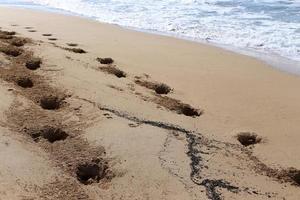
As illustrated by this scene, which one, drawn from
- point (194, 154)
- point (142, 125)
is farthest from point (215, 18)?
point (194, 154)

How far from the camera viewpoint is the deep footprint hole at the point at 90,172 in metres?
2.98

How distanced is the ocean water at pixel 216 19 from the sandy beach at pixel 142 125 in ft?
2.91

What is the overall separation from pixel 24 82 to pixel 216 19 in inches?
189

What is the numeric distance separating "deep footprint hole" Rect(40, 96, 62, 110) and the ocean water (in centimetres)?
305

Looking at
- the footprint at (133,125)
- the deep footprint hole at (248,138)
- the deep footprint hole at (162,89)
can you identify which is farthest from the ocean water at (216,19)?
the footprint at (133,125)

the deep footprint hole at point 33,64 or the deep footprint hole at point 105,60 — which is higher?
the deep footprint hole at point 33,64

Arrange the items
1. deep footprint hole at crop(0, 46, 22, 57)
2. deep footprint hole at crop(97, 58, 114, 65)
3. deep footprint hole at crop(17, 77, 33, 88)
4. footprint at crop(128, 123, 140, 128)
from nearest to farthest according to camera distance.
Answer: footprint at crop(128, 123, 140, 128)
deep footprint hole at crop(17, 77, 33, 88)
deep footprint hole at crop(0, 46, 22, 57)
deep footprint hole at crop(97, 58, 114, 65)

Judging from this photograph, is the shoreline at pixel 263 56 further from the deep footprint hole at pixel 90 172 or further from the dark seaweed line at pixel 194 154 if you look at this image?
the deep footprint hole at pixel 90 172

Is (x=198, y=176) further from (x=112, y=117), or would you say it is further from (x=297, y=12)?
(x=297, y=12)

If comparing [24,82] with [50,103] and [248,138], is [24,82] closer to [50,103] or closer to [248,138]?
[50,103]

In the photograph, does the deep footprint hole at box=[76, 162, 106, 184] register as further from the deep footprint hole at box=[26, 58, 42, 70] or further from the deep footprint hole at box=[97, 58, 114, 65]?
the deep footprint hole at box=[97, 58, 114, 65]

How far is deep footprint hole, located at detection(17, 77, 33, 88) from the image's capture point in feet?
14.6

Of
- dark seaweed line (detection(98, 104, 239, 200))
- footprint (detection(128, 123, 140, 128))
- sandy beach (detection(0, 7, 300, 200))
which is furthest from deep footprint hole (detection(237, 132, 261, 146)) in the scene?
footprint (detection(128, 123, 140, 128))

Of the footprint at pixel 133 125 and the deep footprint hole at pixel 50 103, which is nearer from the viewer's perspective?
the footprint at pixel 133 125
